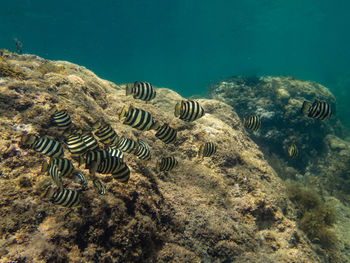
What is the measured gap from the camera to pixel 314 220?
18.0 feet

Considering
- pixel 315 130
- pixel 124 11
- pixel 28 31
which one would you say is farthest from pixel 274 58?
pixel 315 130

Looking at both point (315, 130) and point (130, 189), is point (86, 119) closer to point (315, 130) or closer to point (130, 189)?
point (130, 189)

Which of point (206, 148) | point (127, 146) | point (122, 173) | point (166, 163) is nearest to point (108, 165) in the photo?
point (122, 173)

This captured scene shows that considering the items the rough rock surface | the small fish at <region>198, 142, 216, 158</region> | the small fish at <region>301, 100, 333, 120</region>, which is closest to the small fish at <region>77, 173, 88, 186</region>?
the small fish at <region>198, 142, 216, 158</region>

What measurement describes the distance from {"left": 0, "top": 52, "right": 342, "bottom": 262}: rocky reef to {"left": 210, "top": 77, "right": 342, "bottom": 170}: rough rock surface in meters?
6.75

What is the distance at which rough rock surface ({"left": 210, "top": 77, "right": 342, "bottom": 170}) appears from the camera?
11.4m

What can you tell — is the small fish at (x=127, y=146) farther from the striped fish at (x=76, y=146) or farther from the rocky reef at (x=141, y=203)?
the striped fish at (x=76, y=146)

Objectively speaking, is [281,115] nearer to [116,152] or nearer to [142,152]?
[142,152]

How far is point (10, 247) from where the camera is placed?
1.91 meters

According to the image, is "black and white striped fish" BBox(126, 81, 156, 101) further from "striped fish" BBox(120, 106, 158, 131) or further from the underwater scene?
"striped fish" BBox(120, 106, 158, 131)

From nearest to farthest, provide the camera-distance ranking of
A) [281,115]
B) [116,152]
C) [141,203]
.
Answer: [141,203]
[116,152]
[281,115]

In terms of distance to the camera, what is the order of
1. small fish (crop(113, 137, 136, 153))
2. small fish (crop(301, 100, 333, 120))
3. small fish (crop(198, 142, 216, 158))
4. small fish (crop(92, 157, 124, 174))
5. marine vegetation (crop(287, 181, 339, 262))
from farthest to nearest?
marine vegetation (crop(287, 181, 339, 262))
small fish (crop(198, 142, 216, 158))
small fish (crop(301, 100, 333, 120))
small fish (crop(113, 137, 136, 153))
small fish (crop(92, 157, 124, 174))

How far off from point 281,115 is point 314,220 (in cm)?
727

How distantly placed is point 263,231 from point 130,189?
2769 mm
